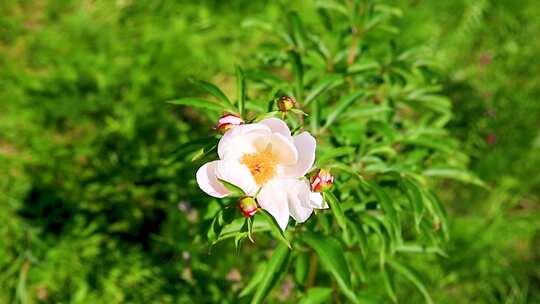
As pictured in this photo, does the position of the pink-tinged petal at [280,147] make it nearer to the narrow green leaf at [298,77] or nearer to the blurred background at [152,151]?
the narrow green leaf at [298,77]

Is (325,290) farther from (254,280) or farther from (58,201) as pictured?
(58,201)

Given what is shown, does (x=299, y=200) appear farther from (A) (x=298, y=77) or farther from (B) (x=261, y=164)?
(A) (x=298, y=77)

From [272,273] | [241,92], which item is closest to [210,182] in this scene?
[241,92]

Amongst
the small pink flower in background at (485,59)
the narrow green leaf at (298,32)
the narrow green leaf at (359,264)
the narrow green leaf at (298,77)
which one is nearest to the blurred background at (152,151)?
the small pink flower in background at (485,59)

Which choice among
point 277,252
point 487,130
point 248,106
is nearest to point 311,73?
point 248,106

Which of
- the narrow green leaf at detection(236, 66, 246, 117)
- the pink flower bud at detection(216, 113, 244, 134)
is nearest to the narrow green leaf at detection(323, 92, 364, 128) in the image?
the narrow green leaf at detection(236, 66, 246, 117)
